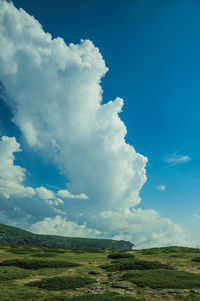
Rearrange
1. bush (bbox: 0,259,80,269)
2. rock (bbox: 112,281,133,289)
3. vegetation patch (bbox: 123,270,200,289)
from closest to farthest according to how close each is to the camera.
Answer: rock (bbox: 112,281,133,289), vegetation patch (bbox: 123,270,200,289), bush (bbox: 0,259,80,269)

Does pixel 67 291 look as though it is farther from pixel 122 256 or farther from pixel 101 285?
pixel 122 256

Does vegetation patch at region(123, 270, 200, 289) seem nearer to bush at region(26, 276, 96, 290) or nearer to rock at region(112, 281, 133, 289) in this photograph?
rock at region(112, 281, 133, 289)

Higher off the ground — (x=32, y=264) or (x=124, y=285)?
(x=124, y=285)

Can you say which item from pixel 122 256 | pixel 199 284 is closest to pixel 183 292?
pixel 199 284

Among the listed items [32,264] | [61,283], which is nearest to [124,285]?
[61,283]

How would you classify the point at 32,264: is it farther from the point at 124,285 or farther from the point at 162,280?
the point at 162,280

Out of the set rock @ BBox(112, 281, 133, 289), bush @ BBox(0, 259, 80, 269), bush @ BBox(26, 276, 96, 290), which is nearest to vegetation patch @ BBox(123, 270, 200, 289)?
rock @ BBox(112, 281, 133, 289)

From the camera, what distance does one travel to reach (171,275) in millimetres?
24297

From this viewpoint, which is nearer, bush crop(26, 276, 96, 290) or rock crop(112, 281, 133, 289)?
bush crop(26, 276, 96, 290)

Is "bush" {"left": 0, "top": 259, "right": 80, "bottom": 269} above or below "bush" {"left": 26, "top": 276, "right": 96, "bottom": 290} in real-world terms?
below

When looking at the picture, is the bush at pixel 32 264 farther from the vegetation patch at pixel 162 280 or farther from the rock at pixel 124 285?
the rock at pixel 124 285

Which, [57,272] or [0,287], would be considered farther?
[57,272]

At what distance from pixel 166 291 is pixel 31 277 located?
608 inches

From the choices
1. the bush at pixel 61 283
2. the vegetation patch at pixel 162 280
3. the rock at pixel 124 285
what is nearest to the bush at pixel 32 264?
the bush at pixel 61 283
